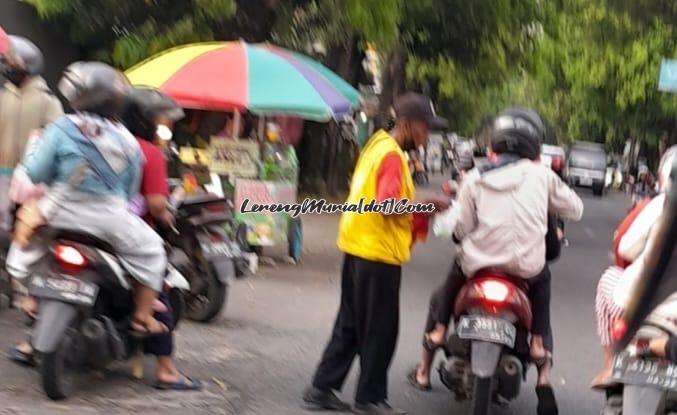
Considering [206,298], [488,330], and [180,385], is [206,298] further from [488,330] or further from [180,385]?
[488,330]

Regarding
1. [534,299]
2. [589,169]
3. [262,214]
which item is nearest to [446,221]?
[534,299]

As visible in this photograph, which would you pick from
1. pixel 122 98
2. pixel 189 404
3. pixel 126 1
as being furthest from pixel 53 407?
pixel 126 1

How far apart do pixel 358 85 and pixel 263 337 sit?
14.9m

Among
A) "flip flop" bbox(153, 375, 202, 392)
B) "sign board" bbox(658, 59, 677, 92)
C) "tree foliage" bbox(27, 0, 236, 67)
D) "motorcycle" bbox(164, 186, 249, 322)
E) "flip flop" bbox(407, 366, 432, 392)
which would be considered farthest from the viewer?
"tree foliage" bbox(27, 0, 236, 67)

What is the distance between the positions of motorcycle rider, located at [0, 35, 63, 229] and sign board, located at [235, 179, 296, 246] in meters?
4.13

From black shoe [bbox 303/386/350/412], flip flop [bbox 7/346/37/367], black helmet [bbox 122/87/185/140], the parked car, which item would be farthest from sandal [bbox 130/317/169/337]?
the parked car

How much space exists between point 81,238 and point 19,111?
6.45ft

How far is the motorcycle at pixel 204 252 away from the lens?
7.50 m

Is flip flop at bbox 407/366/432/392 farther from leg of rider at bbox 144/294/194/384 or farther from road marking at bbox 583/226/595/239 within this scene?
road marking at bbox 583/226/595/239

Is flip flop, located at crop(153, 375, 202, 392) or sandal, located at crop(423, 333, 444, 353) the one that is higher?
sandal, located at crop(423, 333, 444, 353)

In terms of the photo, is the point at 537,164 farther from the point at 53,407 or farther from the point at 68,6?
the point at 68,6

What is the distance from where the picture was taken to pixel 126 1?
1402 centimetres

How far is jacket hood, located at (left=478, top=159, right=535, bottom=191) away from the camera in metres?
5.35

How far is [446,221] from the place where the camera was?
17.7ft
